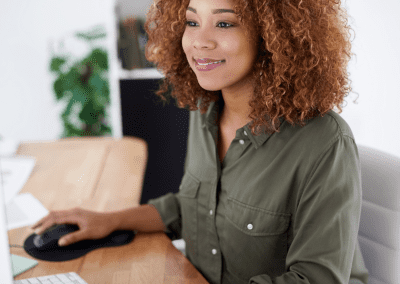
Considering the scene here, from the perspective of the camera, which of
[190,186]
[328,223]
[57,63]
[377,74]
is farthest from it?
[57,63]

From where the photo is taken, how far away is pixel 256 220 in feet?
2.74

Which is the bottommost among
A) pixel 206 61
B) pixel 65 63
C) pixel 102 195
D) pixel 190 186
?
pixel 102 195

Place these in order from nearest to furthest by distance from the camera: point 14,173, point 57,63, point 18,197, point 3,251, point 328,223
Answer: point 3,251, point 328,223, point 18,197, point 14,173, point 57,63

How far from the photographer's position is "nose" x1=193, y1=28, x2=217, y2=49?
833 millimetres

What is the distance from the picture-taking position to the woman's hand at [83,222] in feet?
3.20

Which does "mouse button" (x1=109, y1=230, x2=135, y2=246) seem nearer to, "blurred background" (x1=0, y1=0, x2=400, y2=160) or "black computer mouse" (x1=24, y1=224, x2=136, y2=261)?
"black computer mouse" (x1=24, y1=224, x2=136, y2=261)

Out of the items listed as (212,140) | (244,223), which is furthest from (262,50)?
(244,223)

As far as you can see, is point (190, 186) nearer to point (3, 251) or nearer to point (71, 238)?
point (71, 238)

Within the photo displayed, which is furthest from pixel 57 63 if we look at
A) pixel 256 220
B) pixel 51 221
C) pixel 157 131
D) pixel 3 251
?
pixel 3 251

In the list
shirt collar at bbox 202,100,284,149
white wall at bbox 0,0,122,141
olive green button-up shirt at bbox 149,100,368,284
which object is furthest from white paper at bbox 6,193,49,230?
white wall at bbox 0,0,122,141

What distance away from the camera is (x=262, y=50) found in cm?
87

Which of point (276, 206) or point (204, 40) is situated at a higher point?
point (204, 40)

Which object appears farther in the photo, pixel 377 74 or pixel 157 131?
pixel 157 131

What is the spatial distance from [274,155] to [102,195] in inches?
27.3
